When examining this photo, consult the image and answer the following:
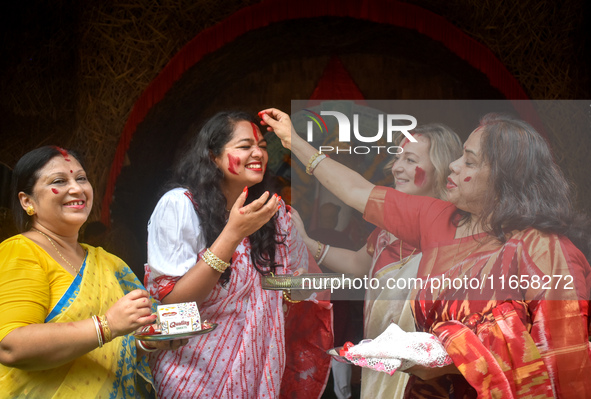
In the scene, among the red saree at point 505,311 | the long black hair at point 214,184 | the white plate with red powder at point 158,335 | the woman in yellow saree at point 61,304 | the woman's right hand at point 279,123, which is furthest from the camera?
the woman's right hand at point 279,123

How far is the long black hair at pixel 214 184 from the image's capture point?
218 centimetres

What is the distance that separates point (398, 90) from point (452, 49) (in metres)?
0.28

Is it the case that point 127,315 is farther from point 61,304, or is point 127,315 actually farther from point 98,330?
point 61,304

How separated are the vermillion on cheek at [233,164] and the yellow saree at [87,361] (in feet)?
1.83

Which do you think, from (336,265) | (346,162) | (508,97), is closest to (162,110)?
(346,162)

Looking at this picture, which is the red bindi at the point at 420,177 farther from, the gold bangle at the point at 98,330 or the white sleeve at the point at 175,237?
the gold bangle at the point at 98,330

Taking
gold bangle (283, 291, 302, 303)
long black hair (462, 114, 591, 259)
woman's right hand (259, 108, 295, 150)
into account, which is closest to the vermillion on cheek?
woman's right hand (259, 108, 295, 150)

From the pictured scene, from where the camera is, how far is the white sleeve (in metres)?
2.11

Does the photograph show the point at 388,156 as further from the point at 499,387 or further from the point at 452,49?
the point at 499,387

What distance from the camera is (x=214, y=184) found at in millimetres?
2213

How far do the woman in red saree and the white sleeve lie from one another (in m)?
0.52

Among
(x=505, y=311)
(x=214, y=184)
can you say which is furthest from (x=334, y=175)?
(x=505, y=311)

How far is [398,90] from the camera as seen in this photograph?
254cm

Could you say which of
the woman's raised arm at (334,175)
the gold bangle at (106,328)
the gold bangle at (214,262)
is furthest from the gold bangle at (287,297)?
the gold bangle at (106,328)
